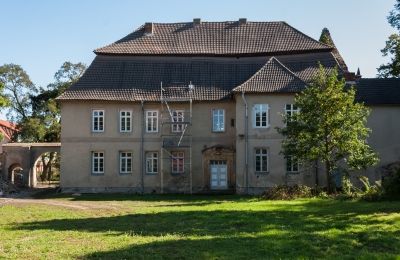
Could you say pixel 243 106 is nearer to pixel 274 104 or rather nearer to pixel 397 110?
pixel 274 104

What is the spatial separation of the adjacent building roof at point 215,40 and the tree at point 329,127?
10015 millimetres

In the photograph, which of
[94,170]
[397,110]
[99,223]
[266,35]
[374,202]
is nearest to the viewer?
[99,223]

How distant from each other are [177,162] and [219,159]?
2774mm

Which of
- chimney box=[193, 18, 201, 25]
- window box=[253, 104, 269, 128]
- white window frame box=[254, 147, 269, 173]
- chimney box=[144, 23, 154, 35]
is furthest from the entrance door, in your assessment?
chimney box=[193, 18, 201, 25]

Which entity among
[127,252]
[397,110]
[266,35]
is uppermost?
[266,35]

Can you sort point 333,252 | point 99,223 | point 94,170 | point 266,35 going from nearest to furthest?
point 333,252, point 99,223, point 94,170, point 266,35

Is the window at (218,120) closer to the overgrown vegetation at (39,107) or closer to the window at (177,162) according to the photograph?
the window at (177,162)

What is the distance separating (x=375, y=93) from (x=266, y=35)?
8998mm

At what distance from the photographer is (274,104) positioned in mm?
32062

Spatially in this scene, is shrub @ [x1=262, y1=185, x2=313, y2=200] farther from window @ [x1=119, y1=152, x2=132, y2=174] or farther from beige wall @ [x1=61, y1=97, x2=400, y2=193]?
window @ [x1=119, y1=152, x2=132, y2=174]

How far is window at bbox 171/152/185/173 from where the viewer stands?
34.8 metres

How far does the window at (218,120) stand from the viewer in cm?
3456

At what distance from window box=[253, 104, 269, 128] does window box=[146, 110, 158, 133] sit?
6734mm

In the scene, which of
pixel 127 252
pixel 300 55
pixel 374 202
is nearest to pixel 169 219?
pixel 127 252
